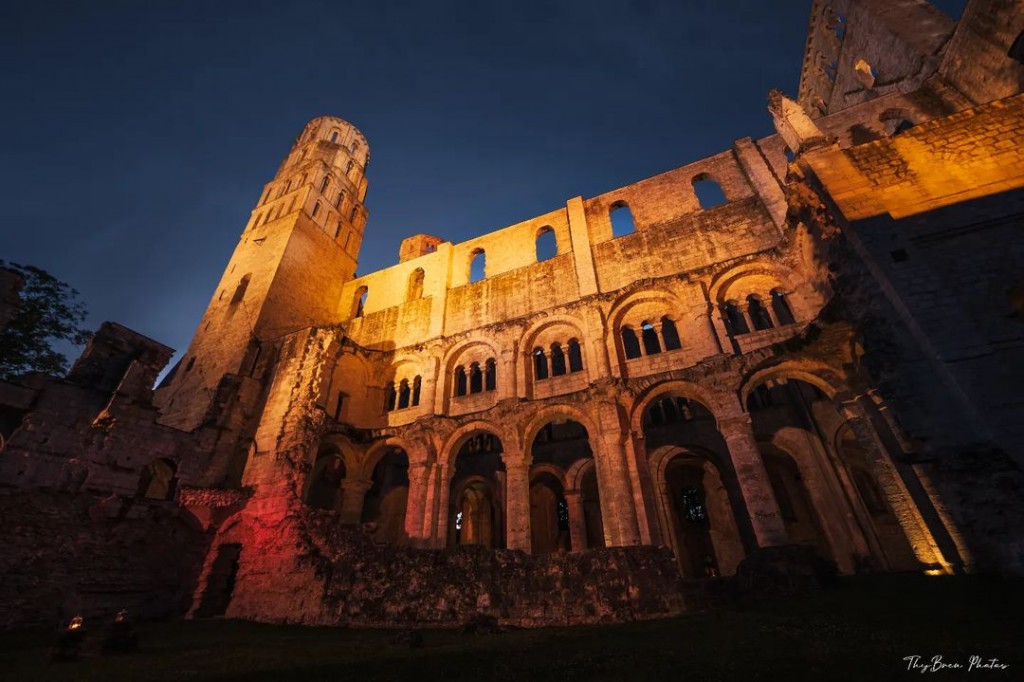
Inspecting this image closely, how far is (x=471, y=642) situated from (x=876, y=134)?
21.0 meters

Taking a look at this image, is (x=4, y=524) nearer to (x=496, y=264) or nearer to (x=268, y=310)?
(x=268, y=310)

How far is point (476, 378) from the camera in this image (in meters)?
19.3

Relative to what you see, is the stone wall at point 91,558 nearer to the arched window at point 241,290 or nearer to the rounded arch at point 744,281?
the arched window at point 241,290

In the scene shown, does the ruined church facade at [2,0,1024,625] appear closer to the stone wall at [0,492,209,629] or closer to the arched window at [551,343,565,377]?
the arched window at [551,343,565,377]

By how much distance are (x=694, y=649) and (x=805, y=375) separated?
10943 millimetres

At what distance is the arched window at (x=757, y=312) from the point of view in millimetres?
15393

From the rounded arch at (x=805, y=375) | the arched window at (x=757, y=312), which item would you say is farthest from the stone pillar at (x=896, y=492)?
the arched window at (x=757, y=312)

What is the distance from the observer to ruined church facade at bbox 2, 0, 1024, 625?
8.89 meters

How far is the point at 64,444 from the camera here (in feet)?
43.4

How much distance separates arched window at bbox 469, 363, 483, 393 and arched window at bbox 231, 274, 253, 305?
13287 millimetres

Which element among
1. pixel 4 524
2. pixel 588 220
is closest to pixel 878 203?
pixel 588 220

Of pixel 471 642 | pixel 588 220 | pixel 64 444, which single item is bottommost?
pixel 471 642

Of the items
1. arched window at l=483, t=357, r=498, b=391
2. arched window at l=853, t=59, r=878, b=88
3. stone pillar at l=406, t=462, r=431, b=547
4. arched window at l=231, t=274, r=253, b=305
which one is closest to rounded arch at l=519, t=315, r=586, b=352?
arched window at l=483, t=357, r=498, b=391

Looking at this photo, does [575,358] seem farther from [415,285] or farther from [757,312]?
[415,285]
